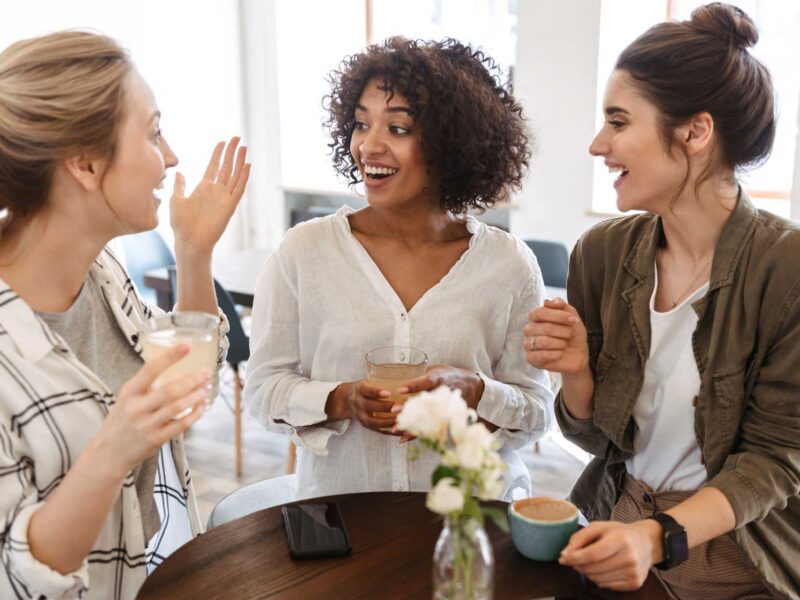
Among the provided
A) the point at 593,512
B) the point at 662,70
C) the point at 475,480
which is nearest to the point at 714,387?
the point at 593,512

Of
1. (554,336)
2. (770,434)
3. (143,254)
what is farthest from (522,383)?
(143,254)

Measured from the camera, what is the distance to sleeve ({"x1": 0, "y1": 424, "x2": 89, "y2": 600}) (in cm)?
A: 109

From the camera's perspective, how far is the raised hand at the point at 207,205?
149 centimetres

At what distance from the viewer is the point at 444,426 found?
0.91 metres

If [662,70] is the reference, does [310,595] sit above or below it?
below

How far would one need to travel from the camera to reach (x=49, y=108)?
1.21 m

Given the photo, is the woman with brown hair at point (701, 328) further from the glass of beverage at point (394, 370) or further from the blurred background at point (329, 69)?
the blurred background at point (329, 69)

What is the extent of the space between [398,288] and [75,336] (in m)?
0.62

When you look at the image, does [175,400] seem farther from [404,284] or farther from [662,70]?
[662,70]

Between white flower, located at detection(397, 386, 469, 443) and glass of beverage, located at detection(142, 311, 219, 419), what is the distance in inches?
12.7

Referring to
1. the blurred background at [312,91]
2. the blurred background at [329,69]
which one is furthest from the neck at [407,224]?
the blurred background at [329,69]

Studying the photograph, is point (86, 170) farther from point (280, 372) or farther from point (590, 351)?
point (590, 351)

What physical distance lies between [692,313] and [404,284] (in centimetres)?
55

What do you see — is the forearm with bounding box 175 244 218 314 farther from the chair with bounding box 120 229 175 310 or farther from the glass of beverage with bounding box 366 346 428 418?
the chair with bounding box 120 229 175 310
